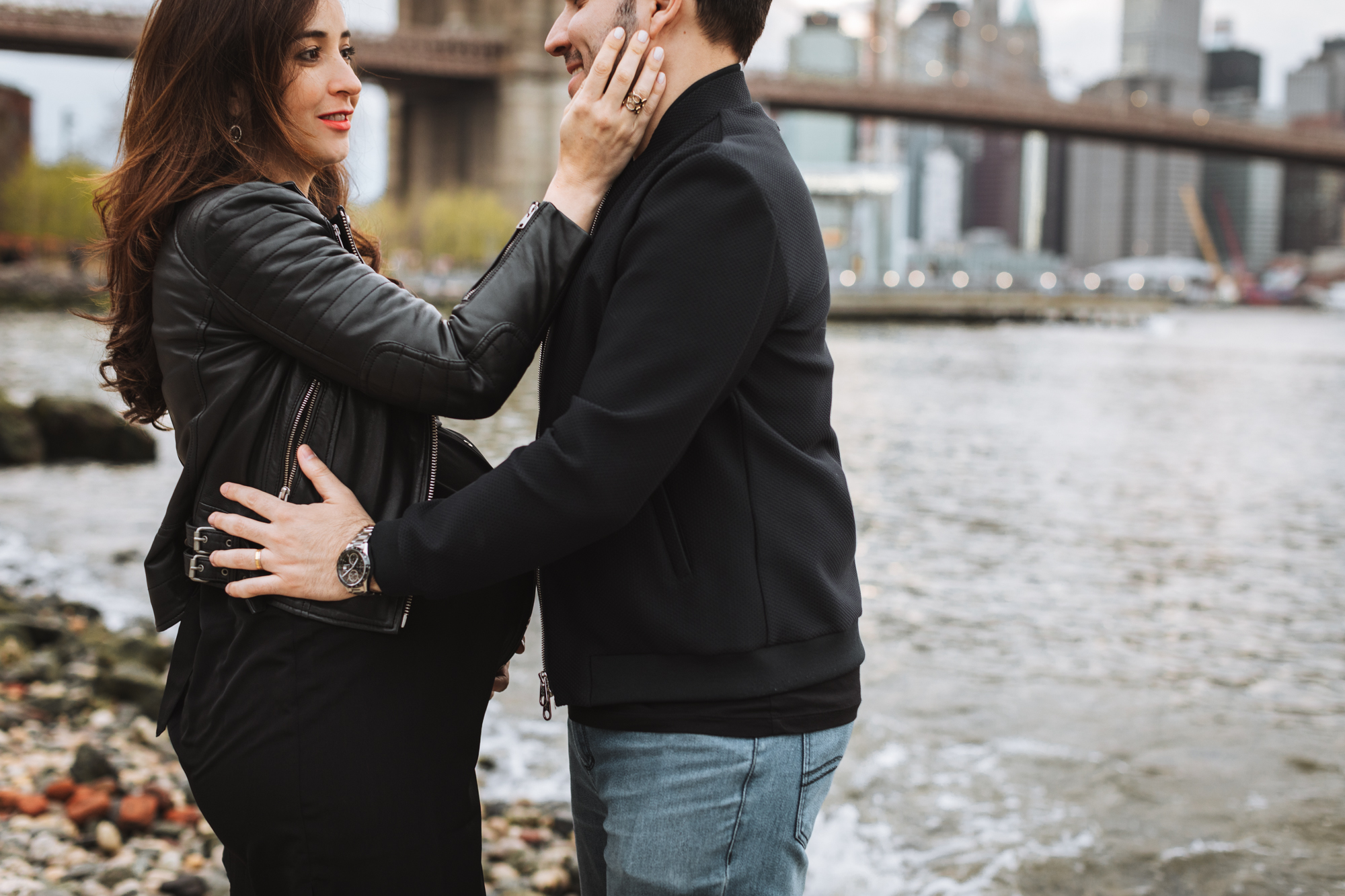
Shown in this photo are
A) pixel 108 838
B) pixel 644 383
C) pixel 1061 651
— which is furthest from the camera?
pixel 1061 651

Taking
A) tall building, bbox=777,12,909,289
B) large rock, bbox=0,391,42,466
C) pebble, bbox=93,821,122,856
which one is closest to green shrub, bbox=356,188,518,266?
tall building, bbox=777,12,909,289

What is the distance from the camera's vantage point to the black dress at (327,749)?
1421 millimetres

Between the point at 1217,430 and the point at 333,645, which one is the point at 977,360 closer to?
the point at 1217,430

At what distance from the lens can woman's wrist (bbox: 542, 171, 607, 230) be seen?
4.89 ft

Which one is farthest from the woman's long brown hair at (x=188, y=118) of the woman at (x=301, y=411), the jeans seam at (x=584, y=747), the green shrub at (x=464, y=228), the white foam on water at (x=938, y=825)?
the green shrub at (x=464, y=228)

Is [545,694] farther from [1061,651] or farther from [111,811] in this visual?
[1061,651]

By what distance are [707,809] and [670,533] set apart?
0.32 m

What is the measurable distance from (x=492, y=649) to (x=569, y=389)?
1.19 ft

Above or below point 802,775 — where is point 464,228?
below

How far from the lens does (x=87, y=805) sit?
3369 millimetres

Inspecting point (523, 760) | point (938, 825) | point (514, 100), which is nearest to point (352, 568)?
point (523, 760)

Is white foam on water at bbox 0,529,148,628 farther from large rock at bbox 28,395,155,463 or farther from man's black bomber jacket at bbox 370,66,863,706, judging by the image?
man's black bomber jacket at bbox 370,66,863,706

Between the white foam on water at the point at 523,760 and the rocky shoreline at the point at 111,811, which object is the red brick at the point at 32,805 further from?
the white foam on water at the point at 523,760

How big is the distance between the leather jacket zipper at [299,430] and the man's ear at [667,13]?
0.57 m
